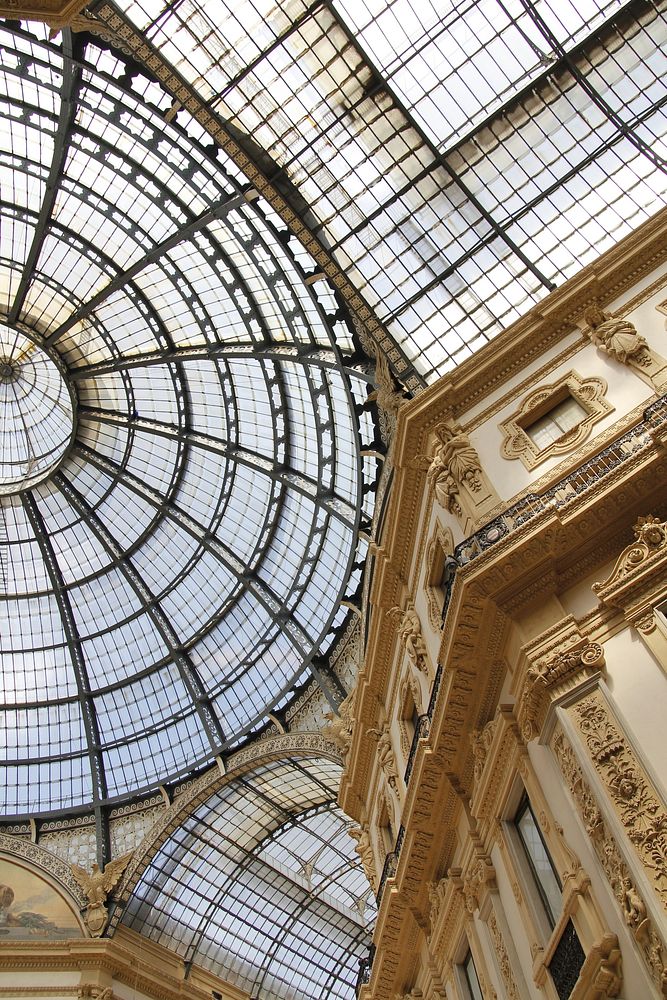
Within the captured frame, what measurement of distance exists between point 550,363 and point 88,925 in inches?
1047

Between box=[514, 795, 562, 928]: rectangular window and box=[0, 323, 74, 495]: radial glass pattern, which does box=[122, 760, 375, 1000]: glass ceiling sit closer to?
box=[0, 323, 74, 495]: radial glass pattern

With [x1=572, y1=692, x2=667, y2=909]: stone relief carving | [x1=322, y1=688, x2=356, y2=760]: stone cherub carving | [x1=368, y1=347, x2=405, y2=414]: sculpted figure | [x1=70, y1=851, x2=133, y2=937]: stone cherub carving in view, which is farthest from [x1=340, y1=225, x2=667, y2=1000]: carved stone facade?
[x1=70, y1=851, x2=133, y2=937]: stone cherub carving

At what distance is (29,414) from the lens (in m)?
35.6

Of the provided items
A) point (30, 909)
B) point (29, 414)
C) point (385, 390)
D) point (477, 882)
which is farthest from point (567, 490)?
point (30, 909)

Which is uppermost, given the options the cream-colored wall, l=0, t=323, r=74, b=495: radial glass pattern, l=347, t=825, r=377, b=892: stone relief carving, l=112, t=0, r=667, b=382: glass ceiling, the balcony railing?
l=0, t=323, r=74, b=495: radial glass pattern

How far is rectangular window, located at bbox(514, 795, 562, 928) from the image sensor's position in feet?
48.9

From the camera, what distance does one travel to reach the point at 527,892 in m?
15.3

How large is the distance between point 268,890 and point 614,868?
30866mm

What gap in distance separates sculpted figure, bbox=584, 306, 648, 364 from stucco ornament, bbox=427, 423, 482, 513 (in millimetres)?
3368

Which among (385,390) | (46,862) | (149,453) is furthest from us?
(46,862)

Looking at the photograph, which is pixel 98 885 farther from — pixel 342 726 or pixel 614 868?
pixel 614 868

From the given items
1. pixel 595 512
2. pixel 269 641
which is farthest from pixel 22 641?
pixel 595 512

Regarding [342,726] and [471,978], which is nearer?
[471,978]

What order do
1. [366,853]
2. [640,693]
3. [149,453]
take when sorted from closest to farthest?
1. [640,693]
2. [366,853]
3. [149,453]
